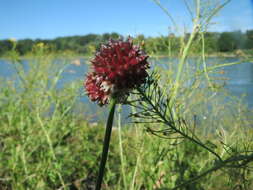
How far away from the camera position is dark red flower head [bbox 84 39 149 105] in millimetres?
652

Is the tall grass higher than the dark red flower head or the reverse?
the reverse

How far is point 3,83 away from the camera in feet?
10.4

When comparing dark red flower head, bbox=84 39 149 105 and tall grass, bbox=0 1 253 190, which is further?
tall grass, bbox=0 1 253 190

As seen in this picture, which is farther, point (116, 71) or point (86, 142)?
point (86, 142)

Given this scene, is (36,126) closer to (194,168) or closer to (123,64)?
(194,168)

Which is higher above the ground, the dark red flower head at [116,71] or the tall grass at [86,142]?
the dark red flower head at [116,71]

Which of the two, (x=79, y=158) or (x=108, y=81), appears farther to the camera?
(x=79, y=158)

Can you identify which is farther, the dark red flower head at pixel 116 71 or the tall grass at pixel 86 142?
the tall grass at pixel 86 142

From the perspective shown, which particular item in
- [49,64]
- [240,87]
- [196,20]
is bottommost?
[240,87]

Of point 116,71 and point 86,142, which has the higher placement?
point 116,71

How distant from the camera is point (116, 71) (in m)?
0.65

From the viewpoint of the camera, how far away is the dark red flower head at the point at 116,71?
0.65 m

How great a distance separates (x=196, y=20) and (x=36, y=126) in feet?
5.17

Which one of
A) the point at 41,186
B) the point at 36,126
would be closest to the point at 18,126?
the point at 36,126
